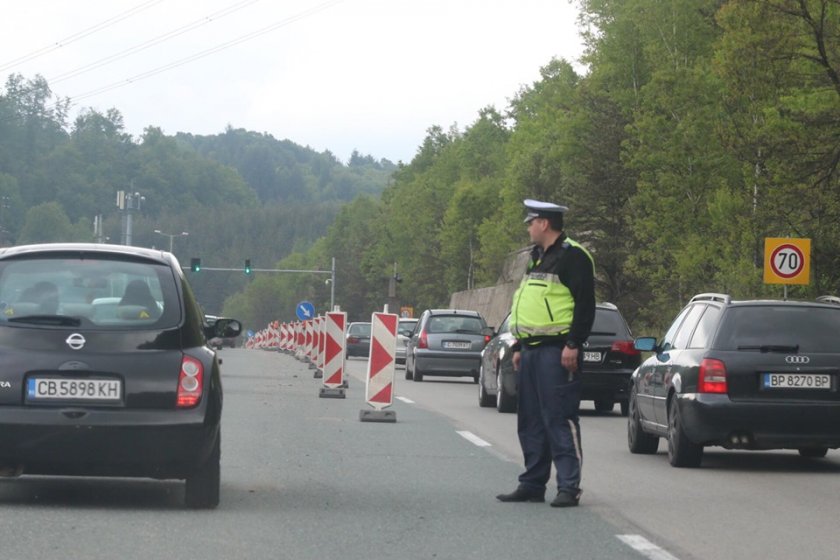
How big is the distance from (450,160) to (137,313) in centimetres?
11478

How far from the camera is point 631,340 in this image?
835 inches

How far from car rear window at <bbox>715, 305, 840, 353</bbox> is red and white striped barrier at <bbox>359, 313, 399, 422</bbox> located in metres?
6.11

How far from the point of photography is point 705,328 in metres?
13.5

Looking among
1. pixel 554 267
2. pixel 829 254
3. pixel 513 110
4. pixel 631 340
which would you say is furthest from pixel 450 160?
pixel 554 267

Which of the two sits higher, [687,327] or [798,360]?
[687,327]

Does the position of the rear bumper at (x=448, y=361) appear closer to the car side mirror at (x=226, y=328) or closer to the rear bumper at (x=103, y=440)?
the car side mirror at (x=226, y=328)

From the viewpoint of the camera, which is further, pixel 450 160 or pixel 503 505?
pixel 450 160

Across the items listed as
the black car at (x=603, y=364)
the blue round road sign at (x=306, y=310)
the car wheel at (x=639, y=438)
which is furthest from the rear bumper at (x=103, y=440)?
the blue round road sign at (x=306, y=310)

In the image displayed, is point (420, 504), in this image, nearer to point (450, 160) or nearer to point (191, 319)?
point (191, 319)

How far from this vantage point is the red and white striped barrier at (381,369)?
61.2 ft

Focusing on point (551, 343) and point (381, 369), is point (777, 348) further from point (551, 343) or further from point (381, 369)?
point (381, 369)

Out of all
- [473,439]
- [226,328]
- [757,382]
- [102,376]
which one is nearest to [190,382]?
[102,376]

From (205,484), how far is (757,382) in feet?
18.0

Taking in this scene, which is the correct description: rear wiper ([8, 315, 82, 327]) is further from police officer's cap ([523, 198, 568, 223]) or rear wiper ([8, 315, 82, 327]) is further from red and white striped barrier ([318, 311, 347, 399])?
red and white striped barrier ([318, 311, 347, 399])
